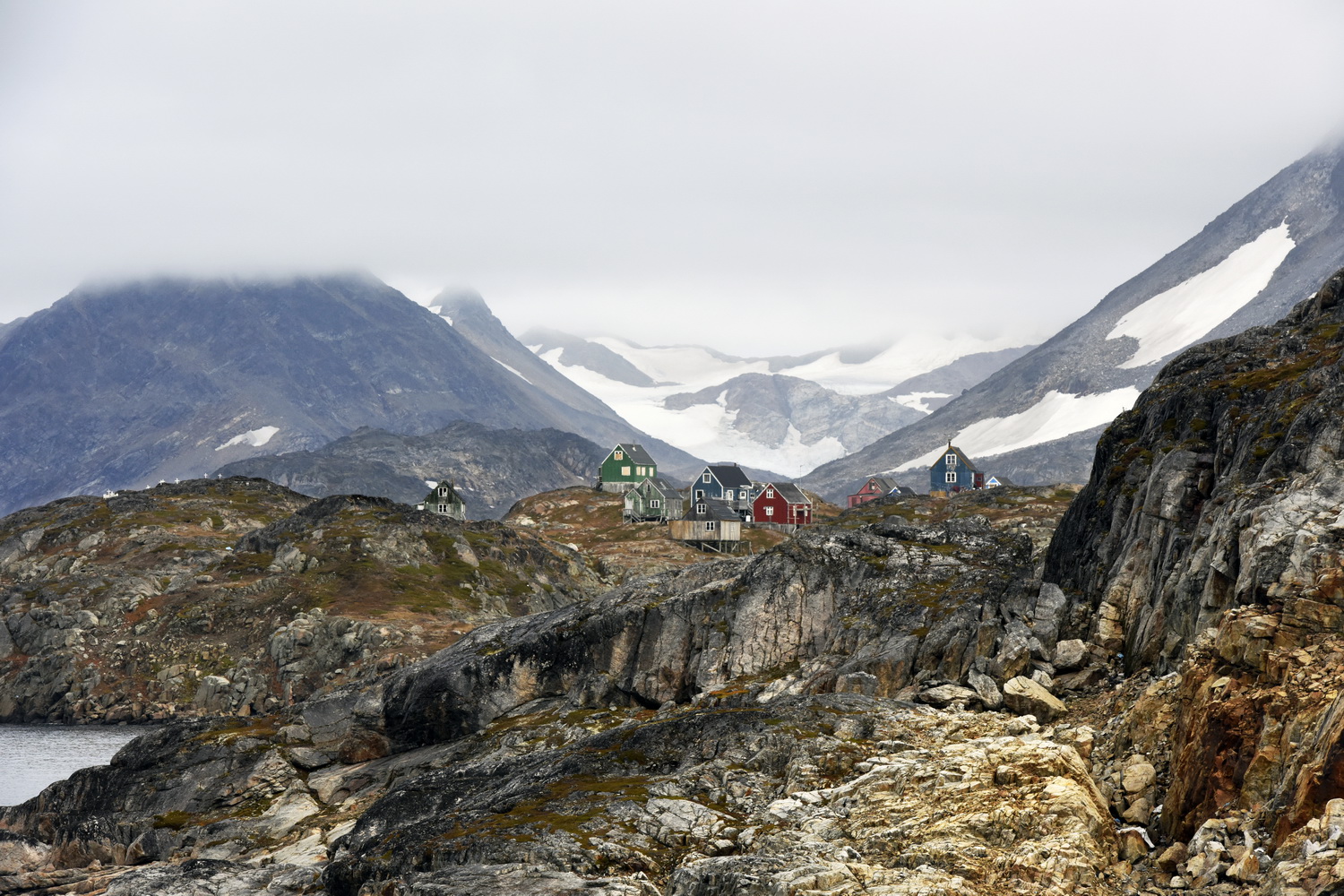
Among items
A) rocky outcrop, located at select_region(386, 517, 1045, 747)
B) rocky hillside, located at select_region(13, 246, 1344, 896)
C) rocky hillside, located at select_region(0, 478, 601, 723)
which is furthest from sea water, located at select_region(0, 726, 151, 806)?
rocky outcrop, located at select_region(386, 517, 1045, 747)

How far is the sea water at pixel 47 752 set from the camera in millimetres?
92562

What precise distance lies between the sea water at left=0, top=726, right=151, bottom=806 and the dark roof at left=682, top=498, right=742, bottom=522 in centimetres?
9811

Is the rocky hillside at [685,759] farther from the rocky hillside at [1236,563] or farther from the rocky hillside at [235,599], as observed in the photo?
the rocky hillside at [235,599]

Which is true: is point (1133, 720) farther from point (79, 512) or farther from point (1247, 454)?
point (79, 512)

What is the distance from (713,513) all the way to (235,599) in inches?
3239

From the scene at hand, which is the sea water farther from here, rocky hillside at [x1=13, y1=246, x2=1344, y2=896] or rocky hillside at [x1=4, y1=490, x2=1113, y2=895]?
rocky hillside at [x1=13, y1=246, x2=1344, y2=896]

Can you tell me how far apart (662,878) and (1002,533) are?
4035cm

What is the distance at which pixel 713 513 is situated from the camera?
19250cm

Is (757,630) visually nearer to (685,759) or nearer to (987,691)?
(685,759)

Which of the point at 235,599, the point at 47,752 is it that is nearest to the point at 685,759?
the point at 47,752

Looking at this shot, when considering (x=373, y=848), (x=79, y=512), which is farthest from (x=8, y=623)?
(x=373, y=848)

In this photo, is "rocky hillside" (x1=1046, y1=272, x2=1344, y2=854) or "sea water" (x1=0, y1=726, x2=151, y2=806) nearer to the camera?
"rocky hillside" (x1=1046, y1=272, x2=1344, y2=854)

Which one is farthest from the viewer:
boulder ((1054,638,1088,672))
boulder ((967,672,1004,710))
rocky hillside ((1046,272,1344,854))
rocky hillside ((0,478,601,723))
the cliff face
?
rocky hillside ((0,478,601,723))

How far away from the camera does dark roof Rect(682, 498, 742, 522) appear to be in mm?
191875
